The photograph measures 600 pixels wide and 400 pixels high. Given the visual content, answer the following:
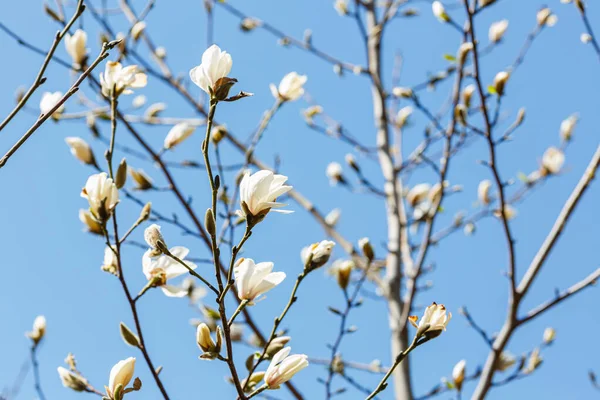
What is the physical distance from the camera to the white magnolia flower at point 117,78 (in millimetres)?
1376

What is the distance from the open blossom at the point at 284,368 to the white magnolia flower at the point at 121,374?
9.3 inches

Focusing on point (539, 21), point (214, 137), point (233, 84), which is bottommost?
point (233, 84)

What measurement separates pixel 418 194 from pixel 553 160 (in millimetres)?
684

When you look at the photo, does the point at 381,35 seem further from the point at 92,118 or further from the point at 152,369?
the point at 152,369

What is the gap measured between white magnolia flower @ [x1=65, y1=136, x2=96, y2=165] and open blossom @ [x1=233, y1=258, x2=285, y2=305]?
2.67ft

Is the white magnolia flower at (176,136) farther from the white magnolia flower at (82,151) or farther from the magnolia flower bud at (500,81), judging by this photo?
the magnolia flower bud at (500,81)

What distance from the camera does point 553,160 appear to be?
2.85 m

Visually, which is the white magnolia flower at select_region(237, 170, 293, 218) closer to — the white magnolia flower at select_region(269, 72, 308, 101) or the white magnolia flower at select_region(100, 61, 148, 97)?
the white magnolia flower at select_region(100, 61, 148, 97)

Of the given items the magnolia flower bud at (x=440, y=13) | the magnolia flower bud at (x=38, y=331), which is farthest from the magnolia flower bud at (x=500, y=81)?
the magnolia flower bud at (x=38, y=331)

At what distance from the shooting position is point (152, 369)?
1104 millimetres

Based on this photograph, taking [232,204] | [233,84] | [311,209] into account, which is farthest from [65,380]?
[311,209]

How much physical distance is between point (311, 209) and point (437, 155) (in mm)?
854

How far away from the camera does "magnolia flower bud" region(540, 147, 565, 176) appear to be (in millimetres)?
2836

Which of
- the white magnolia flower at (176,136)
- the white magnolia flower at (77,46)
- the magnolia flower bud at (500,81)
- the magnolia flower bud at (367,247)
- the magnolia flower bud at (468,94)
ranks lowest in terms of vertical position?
the magnolia flower bud at (367,247)
